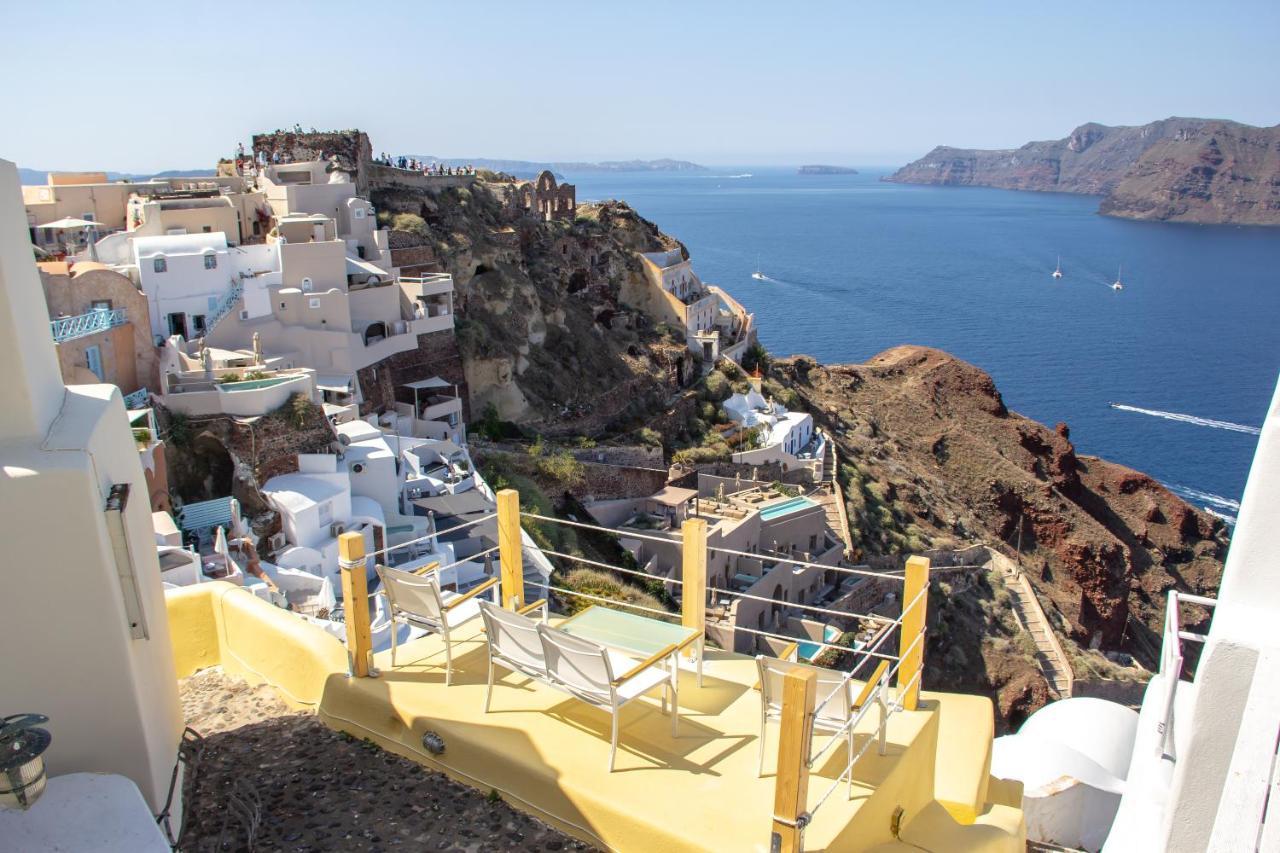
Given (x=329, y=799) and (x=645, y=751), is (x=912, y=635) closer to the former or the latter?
(x=645, y=751)

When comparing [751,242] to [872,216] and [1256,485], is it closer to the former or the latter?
[872,216]

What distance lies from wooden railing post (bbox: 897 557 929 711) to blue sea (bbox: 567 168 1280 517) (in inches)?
1975

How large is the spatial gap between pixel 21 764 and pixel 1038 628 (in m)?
28.2

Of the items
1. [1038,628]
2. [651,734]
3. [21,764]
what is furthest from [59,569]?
[1038,628]

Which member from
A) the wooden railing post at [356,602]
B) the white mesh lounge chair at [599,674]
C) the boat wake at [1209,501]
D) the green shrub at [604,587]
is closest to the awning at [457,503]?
the green shrub at [604,587]

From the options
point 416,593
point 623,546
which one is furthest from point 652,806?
point 623,546

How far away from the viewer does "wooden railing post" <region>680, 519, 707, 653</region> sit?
261 inches

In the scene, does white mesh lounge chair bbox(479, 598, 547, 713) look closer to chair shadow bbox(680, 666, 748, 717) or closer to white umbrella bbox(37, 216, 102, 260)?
chair shadow bbox(680, 666, 748, 717)

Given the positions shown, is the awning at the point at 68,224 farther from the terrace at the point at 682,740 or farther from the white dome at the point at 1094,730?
the white dome at the point at 1094,730

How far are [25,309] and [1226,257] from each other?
499 feet

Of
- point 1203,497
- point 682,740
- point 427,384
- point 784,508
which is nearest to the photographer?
point 682,740

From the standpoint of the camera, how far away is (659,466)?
105 ft

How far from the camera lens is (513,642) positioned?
607 centimetres

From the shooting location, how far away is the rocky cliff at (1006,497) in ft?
116
